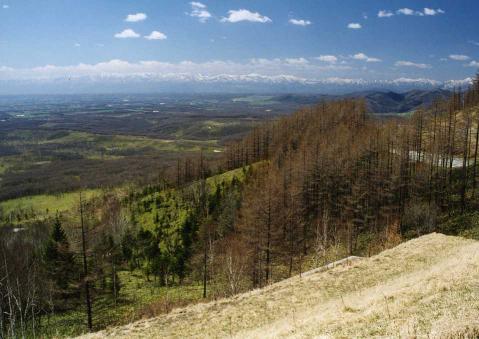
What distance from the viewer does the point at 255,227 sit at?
63.2 m

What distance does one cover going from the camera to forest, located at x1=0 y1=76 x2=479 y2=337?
200ft

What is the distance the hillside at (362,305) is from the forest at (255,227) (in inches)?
484

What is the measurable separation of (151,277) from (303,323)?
80107 millimetres

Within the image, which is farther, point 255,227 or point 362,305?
point 255,227

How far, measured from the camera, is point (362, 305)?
22.9 m

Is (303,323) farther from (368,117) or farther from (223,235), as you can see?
(368,117)

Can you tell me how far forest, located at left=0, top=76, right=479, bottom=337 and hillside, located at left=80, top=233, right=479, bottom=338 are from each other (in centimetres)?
1230

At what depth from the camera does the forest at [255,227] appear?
61.1 m

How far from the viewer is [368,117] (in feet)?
501

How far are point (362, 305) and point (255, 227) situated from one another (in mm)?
40614

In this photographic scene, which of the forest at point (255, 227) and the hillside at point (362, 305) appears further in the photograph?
the forest at point (255, 227)

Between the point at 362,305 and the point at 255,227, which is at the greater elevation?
the point at 362,305

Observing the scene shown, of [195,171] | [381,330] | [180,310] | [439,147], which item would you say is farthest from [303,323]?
[195,171]

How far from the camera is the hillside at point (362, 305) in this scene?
17531 mm
